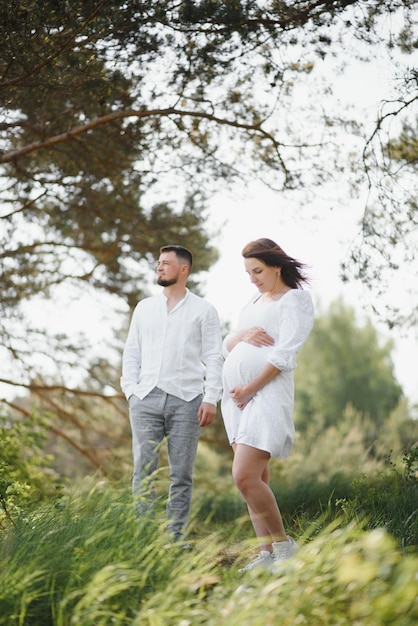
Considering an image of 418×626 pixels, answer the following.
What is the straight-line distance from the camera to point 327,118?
660 centimetres

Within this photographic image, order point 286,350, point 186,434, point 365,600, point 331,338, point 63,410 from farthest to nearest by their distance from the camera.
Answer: point 331,338 → point 63,410 → point 186,434 → point 286,350 → point 365,600

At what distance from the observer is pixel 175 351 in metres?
5.02

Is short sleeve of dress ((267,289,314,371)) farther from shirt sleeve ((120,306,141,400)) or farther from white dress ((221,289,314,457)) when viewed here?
shirt sleeve ((120,306,141,400))

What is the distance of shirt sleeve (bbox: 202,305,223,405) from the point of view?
489 cm

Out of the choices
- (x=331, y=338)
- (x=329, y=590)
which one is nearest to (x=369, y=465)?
(x=329, y=590)

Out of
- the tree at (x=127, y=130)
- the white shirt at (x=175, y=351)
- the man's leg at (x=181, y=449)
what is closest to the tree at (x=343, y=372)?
the tree at (x=127, y=130)

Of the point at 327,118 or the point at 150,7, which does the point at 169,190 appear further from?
the point at 150,7

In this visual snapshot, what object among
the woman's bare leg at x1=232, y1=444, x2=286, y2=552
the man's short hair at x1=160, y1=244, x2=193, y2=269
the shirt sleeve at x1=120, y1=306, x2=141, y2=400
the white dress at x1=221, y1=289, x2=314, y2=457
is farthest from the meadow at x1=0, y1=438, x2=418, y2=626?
the man's short hair at x1=160, y1=244, x2=193, y2=269

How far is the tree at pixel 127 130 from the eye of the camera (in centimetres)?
531

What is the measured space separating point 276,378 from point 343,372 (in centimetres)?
2888

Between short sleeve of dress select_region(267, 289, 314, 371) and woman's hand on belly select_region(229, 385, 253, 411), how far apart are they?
0.24m

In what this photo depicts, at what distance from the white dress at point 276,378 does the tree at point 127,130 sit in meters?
2.30

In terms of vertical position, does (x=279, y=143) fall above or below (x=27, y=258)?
below

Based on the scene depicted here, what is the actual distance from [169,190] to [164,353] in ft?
13.1
